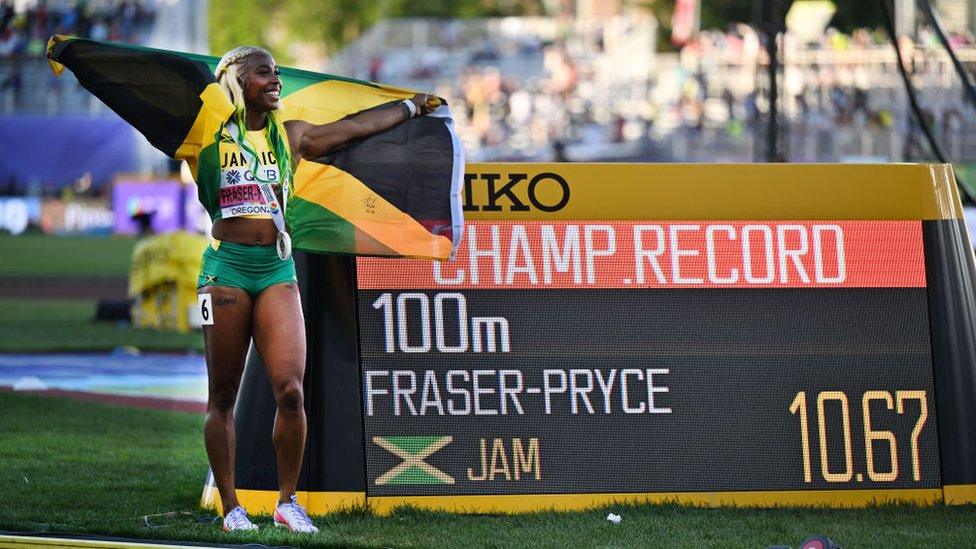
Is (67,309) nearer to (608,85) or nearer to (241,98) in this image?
(241,98)

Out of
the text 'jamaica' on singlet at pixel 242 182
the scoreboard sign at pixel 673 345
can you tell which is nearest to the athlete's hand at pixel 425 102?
the scoreboard sign at pixel 673 345

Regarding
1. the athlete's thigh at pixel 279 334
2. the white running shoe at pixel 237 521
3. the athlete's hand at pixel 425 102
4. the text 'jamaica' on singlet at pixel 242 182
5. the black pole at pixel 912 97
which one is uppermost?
the black pole at pixel 912 97

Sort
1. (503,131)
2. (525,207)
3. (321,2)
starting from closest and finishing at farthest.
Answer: (525,207)
(503,131)
(321,2)

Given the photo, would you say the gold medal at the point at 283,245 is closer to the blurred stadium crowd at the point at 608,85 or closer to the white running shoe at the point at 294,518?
the white running shoe at the point at 294,518

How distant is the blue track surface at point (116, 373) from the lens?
504 inches

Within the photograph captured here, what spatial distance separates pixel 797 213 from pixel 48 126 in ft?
Answer: 131

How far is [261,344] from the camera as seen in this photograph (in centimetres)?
640

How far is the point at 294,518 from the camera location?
629 cm

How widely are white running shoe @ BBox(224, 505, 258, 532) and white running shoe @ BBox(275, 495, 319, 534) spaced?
10 cm

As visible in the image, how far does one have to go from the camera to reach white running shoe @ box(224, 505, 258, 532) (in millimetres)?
6344

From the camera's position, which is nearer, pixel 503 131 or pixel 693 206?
pixel 693 206

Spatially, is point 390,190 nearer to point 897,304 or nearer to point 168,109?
point 168,109

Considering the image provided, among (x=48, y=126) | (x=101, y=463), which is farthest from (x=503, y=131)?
(x=101, y=463)

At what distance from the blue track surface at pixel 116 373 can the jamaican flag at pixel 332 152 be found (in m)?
5.73
